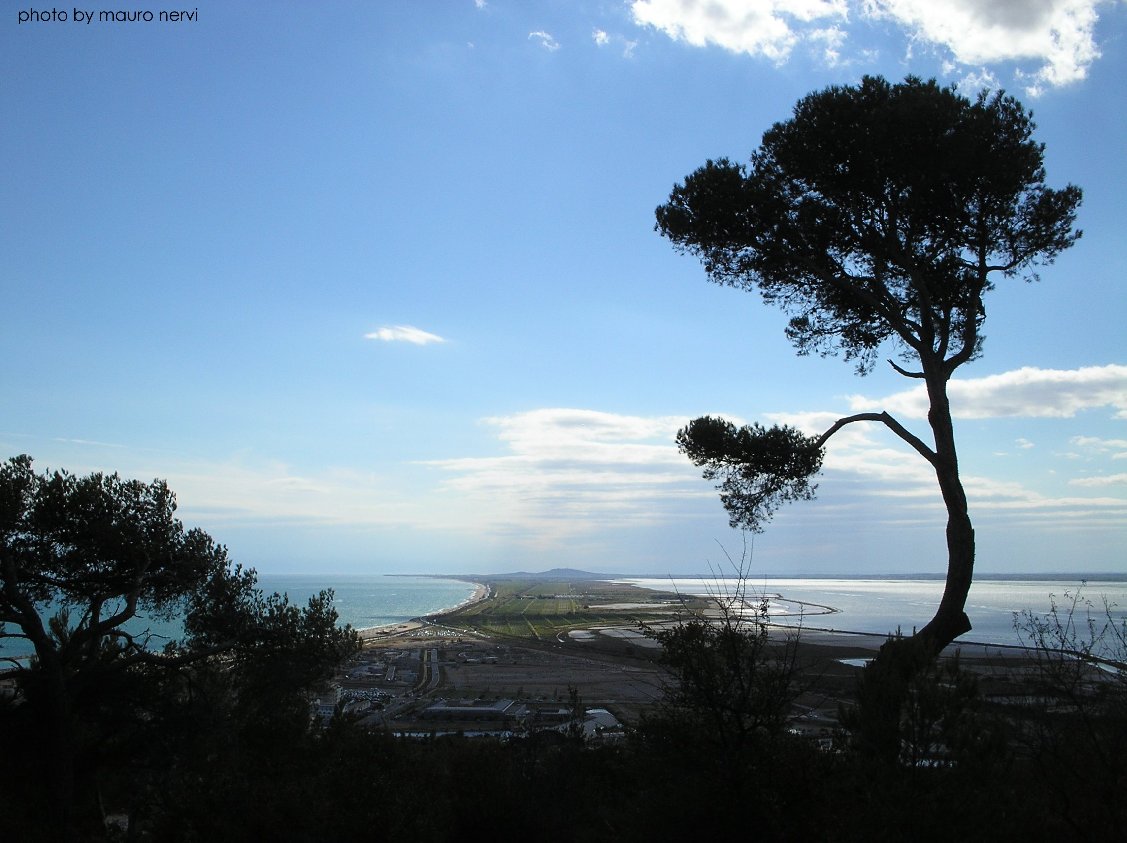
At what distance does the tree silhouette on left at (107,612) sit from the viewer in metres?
9.55

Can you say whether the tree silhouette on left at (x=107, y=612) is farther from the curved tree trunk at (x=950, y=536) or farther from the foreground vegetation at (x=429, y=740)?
the curved tree trunk at (x=950, y=536)

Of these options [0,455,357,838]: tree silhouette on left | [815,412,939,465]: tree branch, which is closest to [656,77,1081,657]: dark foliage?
[815,412,939,465]: tree branch

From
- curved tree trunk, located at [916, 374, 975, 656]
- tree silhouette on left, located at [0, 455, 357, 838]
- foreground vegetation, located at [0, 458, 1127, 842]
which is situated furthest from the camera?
tree silhouette on left, located at [0, 455, 357, 838]

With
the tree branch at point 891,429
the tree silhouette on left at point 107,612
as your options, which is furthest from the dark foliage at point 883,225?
the tree silhouette on left at point 107,612

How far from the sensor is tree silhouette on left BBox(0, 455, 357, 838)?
31.3 ft

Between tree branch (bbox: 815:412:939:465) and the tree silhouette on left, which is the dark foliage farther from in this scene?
the tree silhouette on left

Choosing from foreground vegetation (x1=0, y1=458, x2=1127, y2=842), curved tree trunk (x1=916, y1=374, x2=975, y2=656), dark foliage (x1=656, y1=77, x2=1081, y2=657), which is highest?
dark foliage (x1=656, y1=77, x2=1081, y2=657)

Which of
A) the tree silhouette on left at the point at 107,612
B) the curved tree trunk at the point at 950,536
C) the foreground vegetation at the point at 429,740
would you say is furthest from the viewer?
the tree silhouette on left at the point at 107,612

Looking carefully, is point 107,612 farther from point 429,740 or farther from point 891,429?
point 891,429

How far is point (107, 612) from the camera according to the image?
11461mm

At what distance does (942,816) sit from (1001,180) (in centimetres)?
604

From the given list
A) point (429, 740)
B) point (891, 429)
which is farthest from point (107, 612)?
point (891, 429)

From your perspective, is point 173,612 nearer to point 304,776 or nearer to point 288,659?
point 288,659

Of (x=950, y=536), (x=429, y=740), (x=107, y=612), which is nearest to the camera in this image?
Answer: (x=950, y=536)
